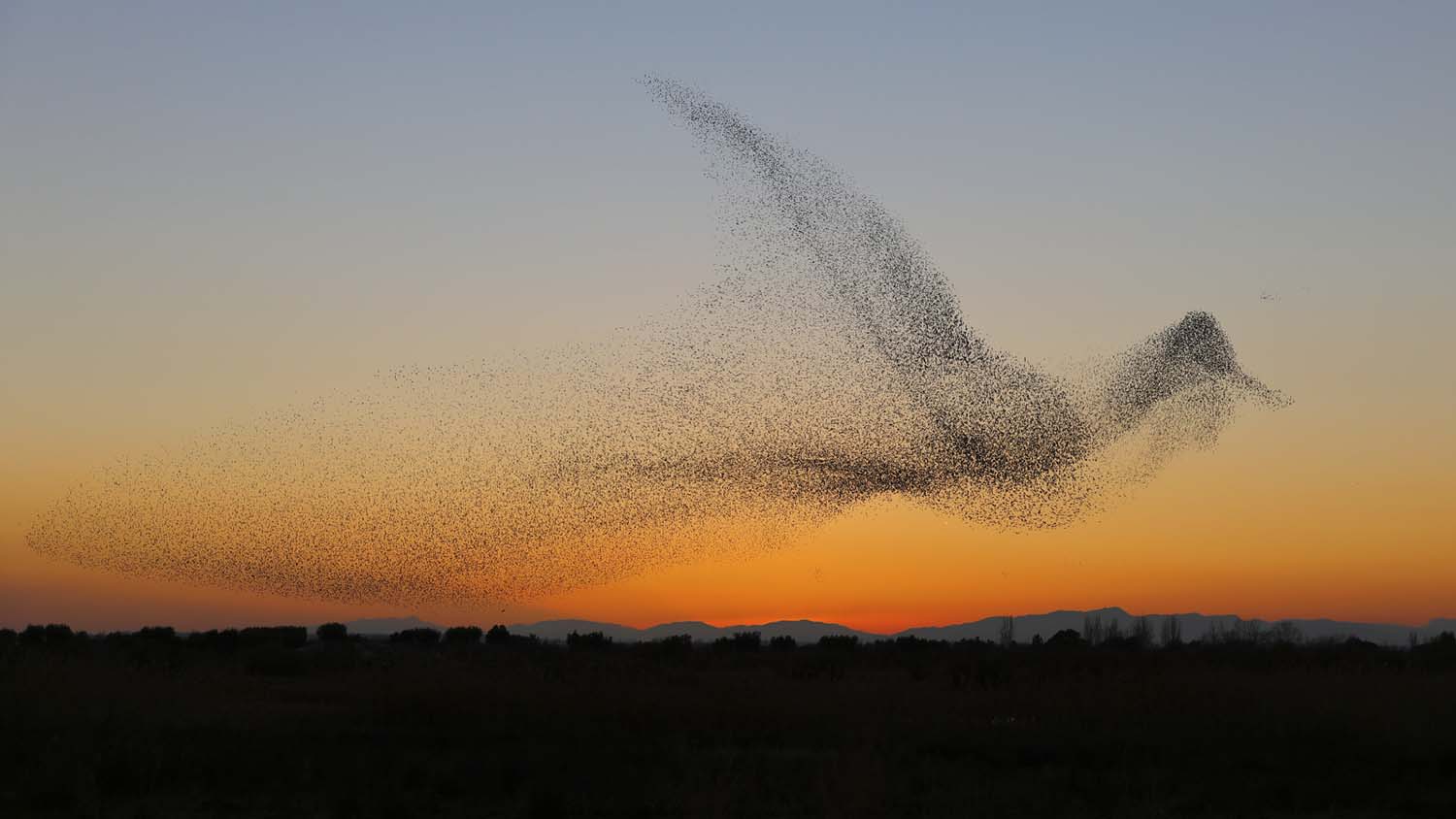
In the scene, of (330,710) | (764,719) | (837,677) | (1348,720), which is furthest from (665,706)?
(837,677)

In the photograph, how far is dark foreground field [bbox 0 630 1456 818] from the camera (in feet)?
59.2

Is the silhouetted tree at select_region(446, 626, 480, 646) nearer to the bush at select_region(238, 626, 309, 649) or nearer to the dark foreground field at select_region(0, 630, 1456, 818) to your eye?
the bush at select_region(238, 626, 309, 649)

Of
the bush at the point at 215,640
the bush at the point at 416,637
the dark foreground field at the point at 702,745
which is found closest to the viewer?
the dark foreground field at the point at 702,745

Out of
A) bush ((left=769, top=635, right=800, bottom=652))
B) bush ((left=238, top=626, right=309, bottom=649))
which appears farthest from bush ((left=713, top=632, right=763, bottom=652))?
bush ((left=238, top=626, right=309, bottom=649))

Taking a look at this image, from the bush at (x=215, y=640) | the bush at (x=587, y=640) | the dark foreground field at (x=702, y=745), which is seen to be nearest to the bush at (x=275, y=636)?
the bush at (x=215, y=640)

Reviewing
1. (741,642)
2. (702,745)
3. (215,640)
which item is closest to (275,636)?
(215,640)

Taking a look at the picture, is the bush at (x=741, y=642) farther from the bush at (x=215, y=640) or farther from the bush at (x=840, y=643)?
the bush at (x=215, y=640)

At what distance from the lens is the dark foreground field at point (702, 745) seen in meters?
18.0

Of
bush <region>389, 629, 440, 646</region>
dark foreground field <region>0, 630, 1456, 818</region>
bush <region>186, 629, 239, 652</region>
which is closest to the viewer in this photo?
dark foreground field <region>0, 630, 1456, 818</region>

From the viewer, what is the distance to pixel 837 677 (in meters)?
44.7

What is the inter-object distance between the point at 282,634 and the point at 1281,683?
54.3 meters

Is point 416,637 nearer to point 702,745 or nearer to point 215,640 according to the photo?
point 215,640

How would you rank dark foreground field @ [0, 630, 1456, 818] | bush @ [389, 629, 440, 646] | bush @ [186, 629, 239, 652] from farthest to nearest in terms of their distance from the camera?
bush @ [389, 629, 440, 646] → bush @ [186, 629, 239, 652] → dark foreground field @ [0, 630, 1456, 818]

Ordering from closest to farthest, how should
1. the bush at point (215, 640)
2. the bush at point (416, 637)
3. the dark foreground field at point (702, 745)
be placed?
Result: the dark foreground field at point (702, 745) < the bush at point (215, 640) < the bush at point (416, 637)
